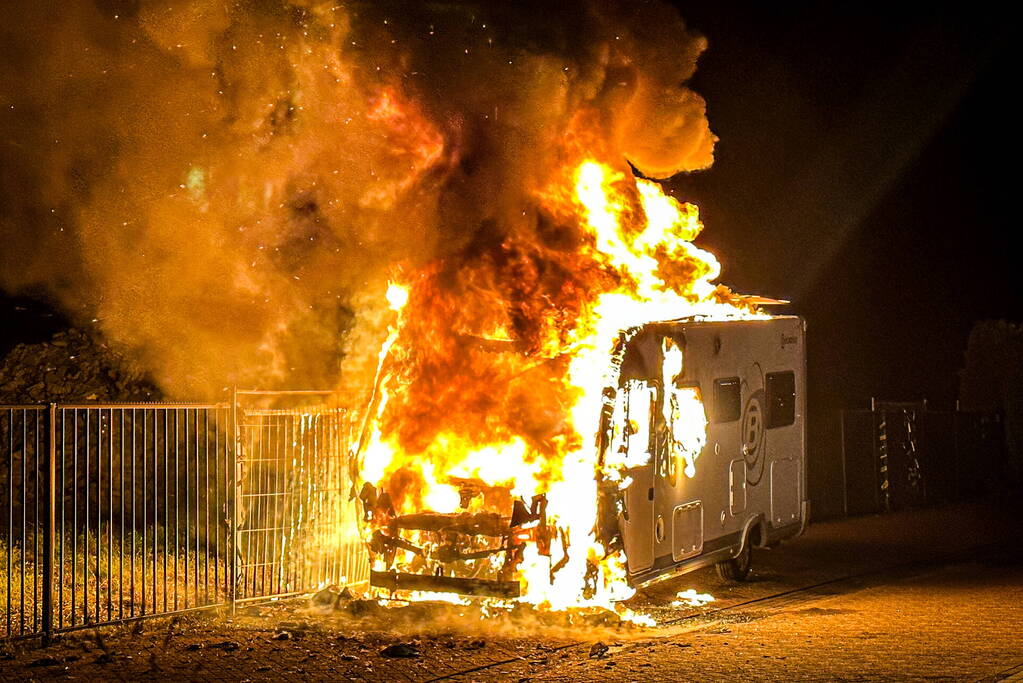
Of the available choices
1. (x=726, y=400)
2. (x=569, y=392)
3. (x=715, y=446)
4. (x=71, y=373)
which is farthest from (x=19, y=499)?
(x=726, y=400)

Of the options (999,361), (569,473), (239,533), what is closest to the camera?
(569,473)

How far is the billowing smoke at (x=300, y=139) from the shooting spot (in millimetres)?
12781

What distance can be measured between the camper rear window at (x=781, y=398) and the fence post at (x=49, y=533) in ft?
26.4

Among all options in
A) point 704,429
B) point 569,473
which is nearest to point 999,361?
point 704,429

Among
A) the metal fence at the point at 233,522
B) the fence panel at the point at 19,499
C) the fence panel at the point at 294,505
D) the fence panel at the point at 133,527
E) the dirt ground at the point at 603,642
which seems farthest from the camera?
the fence panel at the point at 294,505

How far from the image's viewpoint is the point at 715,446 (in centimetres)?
1302

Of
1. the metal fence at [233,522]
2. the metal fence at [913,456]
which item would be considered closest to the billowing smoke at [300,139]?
the metal fence at [233,522]

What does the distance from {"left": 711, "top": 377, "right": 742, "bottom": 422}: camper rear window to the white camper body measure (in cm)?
1

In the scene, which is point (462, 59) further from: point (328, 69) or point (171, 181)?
point (171, 181)

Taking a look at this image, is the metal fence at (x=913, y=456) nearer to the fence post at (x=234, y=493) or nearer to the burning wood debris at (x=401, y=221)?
the burning wood debris at (x=401, y=221)

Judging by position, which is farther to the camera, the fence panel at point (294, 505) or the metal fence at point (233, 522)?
the fence panel at point (294, 505)

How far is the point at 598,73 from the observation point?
13617mm

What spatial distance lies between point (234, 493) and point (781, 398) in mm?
6674

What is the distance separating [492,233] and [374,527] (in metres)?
3.29
